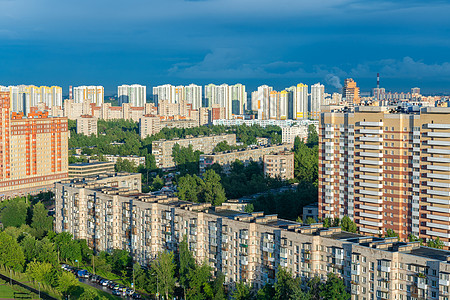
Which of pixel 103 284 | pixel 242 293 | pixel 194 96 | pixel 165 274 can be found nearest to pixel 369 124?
pixel 242 293

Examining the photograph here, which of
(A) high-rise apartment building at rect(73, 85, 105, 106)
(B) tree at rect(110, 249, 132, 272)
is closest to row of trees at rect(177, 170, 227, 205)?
(B) tree at rect(110, 249, 132, 272)

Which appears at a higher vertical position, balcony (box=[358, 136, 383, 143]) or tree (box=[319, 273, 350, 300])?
balcony (box=[358, 136, 383, 143])

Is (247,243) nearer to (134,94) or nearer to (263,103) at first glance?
(263,103)

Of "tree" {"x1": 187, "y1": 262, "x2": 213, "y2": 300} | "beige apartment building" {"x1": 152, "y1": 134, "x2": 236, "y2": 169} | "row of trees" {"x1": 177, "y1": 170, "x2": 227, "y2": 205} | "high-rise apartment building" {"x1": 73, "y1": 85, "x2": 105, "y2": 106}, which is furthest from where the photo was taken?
"high-rise apartment building" {"x1": 73, "y1": 85, "x2": 105, "y2": 106}

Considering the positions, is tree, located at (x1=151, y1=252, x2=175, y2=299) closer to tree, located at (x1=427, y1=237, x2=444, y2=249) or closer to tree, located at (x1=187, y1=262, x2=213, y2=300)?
tree, located at (x1=187, y1=262, x2=213, y2=300)

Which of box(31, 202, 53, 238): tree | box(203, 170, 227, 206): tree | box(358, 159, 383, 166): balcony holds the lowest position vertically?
box(31, 202, 53, 238): tree

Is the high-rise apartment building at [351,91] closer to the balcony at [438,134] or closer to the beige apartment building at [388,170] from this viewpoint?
the beige apartment building at [388,170]

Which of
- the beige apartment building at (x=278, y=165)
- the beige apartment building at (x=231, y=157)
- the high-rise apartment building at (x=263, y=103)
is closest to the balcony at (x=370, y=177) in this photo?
the beige apartment building at (x=278, y=165)
